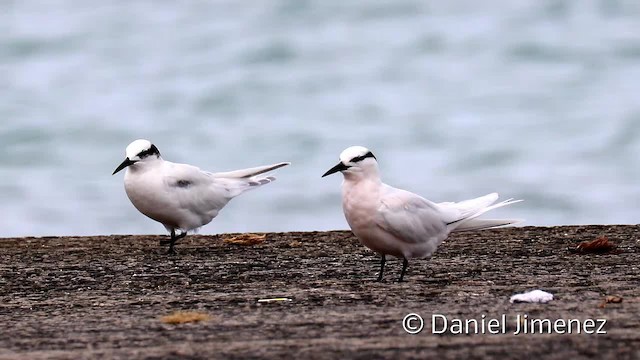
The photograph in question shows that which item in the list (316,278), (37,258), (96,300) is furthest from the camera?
(37,258)

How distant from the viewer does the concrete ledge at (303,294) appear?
3.86m

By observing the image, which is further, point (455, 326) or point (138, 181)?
point (138, 181)

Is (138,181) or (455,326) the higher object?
(138,181)

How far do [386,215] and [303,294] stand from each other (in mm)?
629

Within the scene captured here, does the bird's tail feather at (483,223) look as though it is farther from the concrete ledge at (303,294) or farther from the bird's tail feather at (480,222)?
the concrete ledge at (303,294)

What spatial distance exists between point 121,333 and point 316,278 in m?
1.40

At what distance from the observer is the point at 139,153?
7.04 metres

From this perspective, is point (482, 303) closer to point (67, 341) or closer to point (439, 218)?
point (439, 218)

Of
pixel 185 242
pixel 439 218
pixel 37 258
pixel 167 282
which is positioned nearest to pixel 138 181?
pixel 185 242

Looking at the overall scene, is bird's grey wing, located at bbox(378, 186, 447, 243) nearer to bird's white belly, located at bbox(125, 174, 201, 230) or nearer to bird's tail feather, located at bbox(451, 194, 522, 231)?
bird's tail feather, located at bbox(451, 194, 522, 231)

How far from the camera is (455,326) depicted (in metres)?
4.10

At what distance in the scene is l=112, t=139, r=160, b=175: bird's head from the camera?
23.0 ft

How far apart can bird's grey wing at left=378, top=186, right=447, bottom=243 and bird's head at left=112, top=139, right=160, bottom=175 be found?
1.93 m

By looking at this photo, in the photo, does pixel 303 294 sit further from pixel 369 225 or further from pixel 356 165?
pixel 356 165
